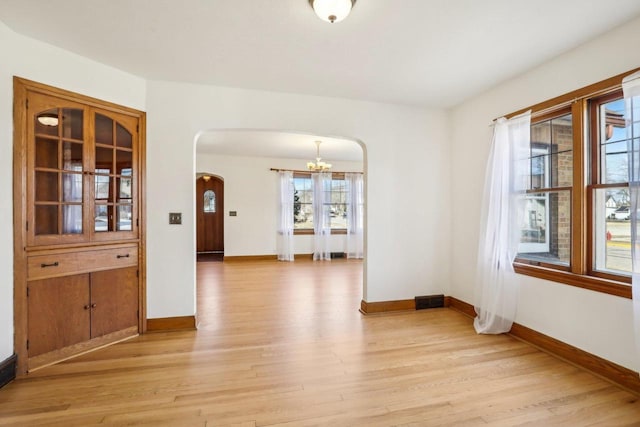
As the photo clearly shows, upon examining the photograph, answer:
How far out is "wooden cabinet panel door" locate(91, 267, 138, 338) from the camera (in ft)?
9.39

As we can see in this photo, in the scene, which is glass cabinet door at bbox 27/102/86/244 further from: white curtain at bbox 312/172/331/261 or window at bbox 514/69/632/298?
white curtain at bbox 312/172/331/261

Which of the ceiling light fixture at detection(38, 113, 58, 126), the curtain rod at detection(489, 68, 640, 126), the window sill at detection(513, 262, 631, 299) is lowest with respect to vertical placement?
the window sill at detection(513, 262, 631, 299)

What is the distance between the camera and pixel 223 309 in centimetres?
399

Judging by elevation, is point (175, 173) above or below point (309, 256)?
above

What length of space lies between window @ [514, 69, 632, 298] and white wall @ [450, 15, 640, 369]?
11 centimetres

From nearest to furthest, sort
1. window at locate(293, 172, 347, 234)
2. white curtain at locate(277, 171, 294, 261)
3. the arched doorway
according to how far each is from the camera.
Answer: white curtain at locate(277, 171, 294, 261) → window at locate(293, 172, 347, 234) → the arched doorway

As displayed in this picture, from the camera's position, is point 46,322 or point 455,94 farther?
point 455,94

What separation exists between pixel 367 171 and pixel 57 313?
11.1 ft

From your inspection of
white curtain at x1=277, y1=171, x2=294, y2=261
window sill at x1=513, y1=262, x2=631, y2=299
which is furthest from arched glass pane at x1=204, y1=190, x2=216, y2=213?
window sill at x1=513, y1=262, x2=631, y2=299

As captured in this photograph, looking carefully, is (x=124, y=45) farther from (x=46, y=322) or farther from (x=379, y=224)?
(x=379, y=224)

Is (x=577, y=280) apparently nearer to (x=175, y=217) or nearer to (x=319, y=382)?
(x=319, y=382)

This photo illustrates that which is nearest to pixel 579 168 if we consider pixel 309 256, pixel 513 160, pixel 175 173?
pixel 513 160

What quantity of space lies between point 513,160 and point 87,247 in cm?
414

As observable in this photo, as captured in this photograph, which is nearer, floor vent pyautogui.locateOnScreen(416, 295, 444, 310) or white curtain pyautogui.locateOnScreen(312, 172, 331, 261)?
floor vent pyautogui.locateOnScreen(416, 295, 444, 310)
